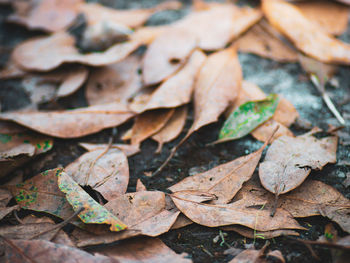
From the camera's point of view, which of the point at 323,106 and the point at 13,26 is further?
the point at 13,26

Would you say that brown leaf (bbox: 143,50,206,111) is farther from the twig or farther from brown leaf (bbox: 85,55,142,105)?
the twig

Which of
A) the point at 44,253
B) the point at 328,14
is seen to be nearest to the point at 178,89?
the point at 44,253

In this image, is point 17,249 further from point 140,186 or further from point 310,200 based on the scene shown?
point 310,200

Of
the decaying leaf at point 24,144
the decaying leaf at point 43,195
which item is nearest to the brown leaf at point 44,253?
the decaying leaf at point 43,195

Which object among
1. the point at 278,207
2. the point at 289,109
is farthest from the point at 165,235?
the point at 289,109

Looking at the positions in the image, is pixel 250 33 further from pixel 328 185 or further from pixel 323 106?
pixel 328 185

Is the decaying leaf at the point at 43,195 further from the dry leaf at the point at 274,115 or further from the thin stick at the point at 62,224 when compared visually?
the dry leaf at the point at 274,115

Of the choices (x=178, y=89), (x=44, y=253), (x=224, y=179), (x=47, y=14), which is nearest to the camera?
(x=44, y=253)
